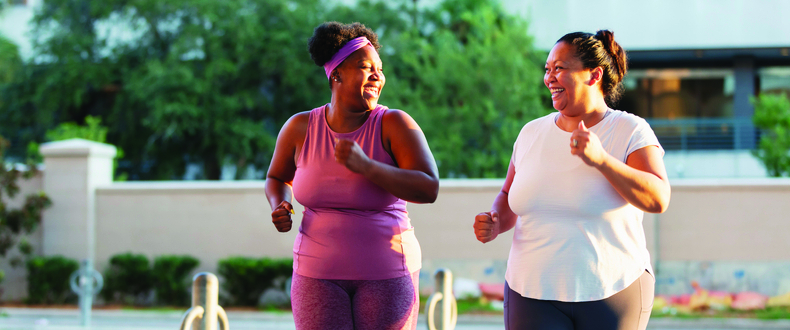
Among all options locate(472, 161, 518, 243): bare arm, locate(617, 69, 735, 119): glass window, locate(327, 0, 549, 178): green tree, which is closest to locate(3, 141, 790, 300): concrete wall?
locate(327, 0, 549, 178): green tree

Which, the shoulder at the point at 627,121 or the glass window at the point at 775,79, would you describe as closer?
the shoulder at the point at 627,121

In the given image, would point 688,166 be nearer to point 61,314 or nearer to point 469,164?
point 469,164

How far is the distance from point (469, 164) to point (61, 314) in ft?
24.0

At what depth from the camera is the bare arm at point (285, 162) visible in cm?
250

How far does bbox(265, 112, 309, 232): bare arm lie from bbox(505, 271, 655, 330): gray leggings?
878 millimetres

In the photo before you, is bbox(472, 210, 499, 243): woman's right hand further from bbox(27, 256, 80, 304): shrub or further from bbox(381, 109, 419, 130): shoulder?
bbox(27, 256, 80, 304): shrub

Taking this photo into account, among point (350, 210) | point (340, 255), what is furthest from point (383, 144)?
point (340, 255)

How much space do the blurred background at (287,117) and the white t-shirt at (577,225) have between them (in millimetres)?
7796

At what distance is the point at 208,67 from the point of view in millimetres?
17688

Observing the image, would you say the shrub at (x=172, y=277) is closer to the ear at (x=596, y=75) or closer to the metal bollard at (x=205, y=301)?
the metal bollard at (x=205, y=301)

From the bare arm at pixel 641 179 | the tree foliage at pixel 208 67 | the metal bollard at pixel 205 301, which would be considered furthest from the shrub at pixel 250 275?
the bare arm at pixel 641 179

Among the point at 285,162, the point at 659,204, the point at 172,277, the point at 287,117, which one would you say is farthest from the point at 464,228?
the point at 287,117

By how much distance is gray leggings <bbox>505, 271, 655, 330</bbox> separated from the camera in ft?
6.98

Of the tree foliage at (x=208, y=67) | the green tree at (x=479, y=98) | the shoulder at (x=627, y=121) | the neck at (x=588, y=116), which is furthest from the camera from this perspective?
the tree foliage at (x=208, y=67)
